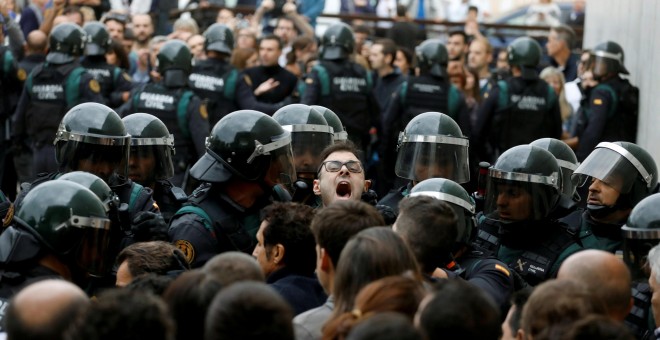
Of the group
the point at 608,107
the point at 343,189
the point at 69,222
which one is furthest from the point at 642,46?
the point at 69,222

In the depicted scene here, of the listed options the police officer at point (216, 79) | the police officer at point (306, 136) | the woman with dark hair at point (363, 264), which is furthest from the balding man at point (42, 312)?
the police officer at point (216, 79)

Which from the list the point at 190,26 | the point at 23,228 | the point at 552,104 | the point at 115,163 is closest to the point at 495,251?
the point at 115,163

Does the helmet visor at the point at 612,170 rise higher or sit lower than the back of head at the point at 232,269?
lower

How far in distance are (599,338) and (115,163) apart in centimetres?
401

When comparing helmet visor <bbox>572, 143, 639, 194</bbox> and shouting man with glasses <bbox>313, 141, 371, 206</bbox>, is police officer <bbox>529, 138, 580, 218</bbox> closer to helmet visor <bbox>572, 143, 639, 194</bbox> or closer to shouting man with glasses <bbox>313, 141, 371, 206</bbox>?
helmet visor <bbox>572, 143, 639, 194</bbox>

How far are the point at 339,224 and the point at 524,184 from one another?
8.12ft

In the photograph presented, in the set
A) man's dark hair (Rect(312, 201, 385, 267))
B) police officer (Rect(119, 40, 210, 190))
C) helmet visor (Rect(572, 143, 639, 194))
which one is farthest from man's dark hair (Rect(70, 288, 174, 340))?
police officer (Rect(119, 40, 210, 190))

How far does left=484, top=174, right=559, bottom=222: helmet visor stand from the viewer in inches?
285

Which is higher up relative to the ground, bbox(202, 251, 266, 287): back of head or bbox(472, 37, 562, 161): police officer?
→ bbox(202, 251, 266, 287): back of head

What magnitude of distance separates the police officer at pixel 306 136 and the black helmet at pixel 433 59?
17.8 ft

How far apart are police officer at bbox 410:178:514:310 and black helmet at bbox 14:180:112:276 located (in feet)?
5.09

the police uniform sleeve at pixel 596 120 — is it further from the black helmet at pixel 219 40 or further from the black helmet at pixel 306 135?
the black helmet at pixel 306 135

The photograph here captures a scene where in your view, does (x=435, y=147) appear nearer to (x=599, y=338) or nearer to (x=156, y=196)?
(x=156, y=196)

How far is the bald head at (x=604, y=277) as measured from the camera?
16.3ft
